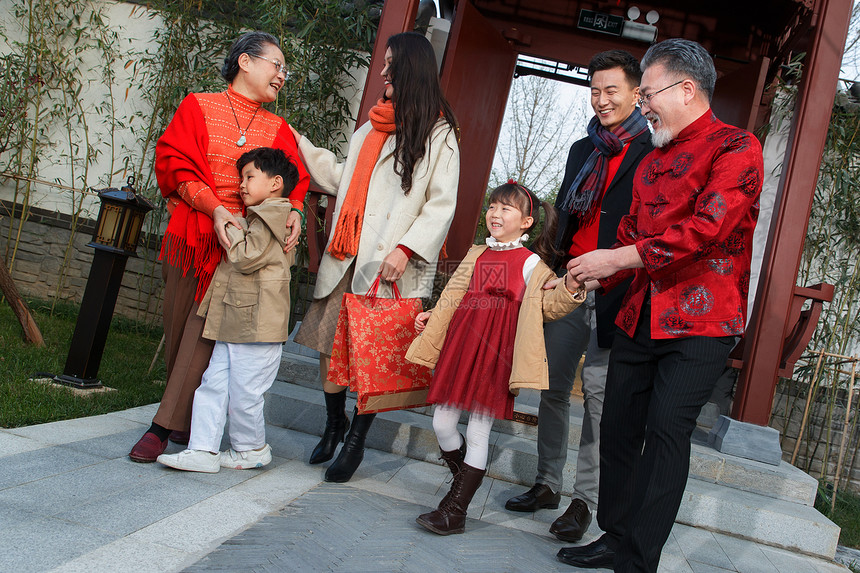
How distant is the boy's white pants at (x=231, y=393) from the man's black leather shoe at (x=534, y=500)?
1125 millimetres

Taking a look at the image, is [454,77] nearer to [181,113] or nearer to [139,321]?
[181,113]

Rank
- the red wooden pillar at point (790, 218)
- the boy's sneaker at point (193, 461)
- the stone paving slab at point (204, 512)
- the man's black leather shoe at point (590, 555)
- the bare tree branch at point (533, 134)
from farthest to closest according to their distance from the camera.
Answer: the bare tree branch at point (533, 134)
the red wooden pillar at point (790, 218)
the boy's sneaker at point (193, 461)
the man's black leather shoe at point (590, 555)
the stone paving slab at point (204, 512)

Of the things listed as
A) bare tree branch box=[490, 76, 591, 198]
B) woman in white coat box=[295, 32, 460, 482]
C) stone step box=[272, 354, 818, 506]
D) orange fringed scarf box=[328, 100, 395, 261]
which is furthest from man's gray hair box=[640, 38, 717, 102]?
bare tree branch box=[490, 76, 591, 198]

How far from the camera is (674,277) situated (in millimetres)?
1964

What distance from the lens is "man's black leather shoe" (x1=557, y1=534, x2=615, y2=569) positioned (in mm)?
2301

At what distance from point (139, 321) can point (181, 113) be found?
362 cm

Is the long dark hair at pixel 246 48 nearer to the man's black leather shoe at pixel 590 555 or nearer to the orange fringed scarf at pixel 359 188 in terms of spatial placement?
the orange fringed scarf at pixel 359 188

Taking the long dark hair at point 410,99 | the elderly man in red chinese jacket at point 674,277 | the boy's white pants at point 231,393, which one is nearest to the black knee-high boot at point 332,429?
the boy's white pants at point 231,393

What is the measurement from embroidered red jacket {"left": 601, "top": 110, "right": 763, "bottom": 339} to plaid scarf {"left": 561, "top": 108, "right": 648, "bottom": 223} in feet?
2.11

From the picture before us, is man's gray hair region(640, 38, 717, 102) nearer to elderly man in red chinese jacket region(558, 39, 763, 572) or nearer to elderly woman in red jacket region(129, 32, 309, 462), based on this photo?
elderly man in red chinese jacket region(558, 39, 763, 572)

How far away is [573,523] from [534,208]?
122 cm

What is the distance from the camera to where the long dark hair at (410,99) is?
273 centimetres

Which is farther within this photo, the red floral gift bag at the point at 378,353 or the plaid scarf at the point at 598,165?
the plaid scarf at the point at 598,165

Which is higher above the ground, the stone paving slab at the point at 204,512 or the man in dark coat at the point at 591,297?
the man in dark coat at the point at 591,297
